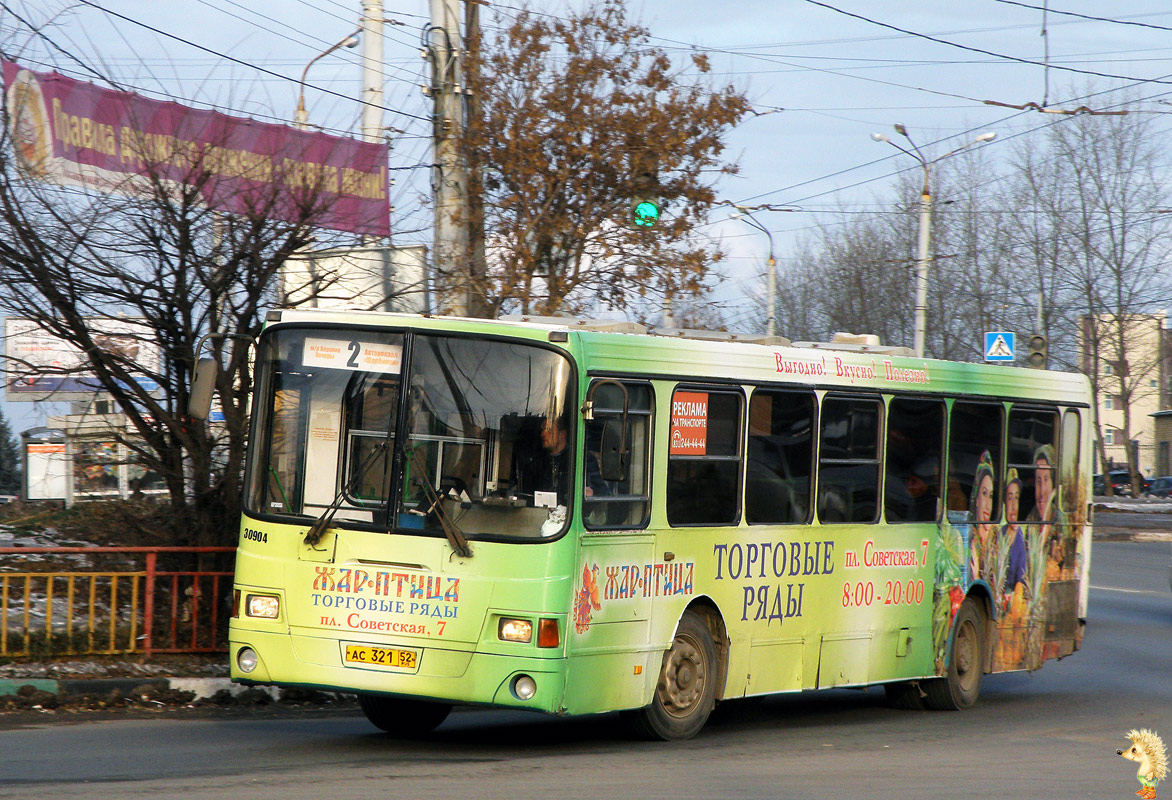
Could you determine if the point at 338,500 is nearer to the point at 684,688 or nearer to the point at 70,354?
the point at 684,688

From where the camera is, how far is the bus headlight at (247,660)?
8273 mm

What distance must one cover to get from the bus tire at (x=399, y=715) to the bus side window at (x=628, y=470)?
1.85 m

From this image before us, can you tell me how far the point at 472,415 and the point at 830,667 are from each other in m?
3.78

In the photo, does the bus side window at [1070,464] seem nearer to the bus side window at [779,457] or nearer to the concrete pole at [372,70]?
the bus side window at [779,457]

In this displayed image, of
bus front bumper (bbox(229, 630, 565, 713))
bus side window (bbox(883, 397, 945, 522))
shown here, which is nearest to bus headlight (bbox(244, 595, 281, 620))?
bus front bumper (bbox(229, 630, 565, 713))

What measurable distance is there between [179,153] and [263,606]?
Result: 448 cm

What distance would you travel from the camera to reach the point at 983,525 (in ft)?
39.7

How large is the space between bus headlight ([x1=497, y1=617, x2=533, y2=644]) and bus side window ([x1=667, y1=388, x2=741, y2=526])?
1.43 m

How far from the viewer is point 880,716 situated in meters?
11.5

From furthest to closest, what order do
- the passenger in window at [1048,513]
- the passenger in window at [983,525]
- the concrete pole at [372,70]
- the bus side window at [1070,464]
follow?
the concrete pole at [372,70] < the bus side window at [1070,464] < the passenger in window at [1048,513] < the passenger in window at [983,525]

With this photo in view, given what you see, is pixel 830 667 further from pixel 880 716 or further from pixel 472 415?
pixel 472 415

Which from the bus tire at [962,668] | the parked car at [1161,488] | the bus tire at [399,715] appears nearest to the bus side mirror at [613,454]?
the bus tire at [399,715]

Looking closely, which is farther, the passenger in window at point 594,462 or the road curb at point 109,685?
the road curb at point 109,685

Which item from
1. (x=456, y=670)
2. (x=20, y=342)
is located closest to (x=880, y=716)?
(x=456, y=670)
